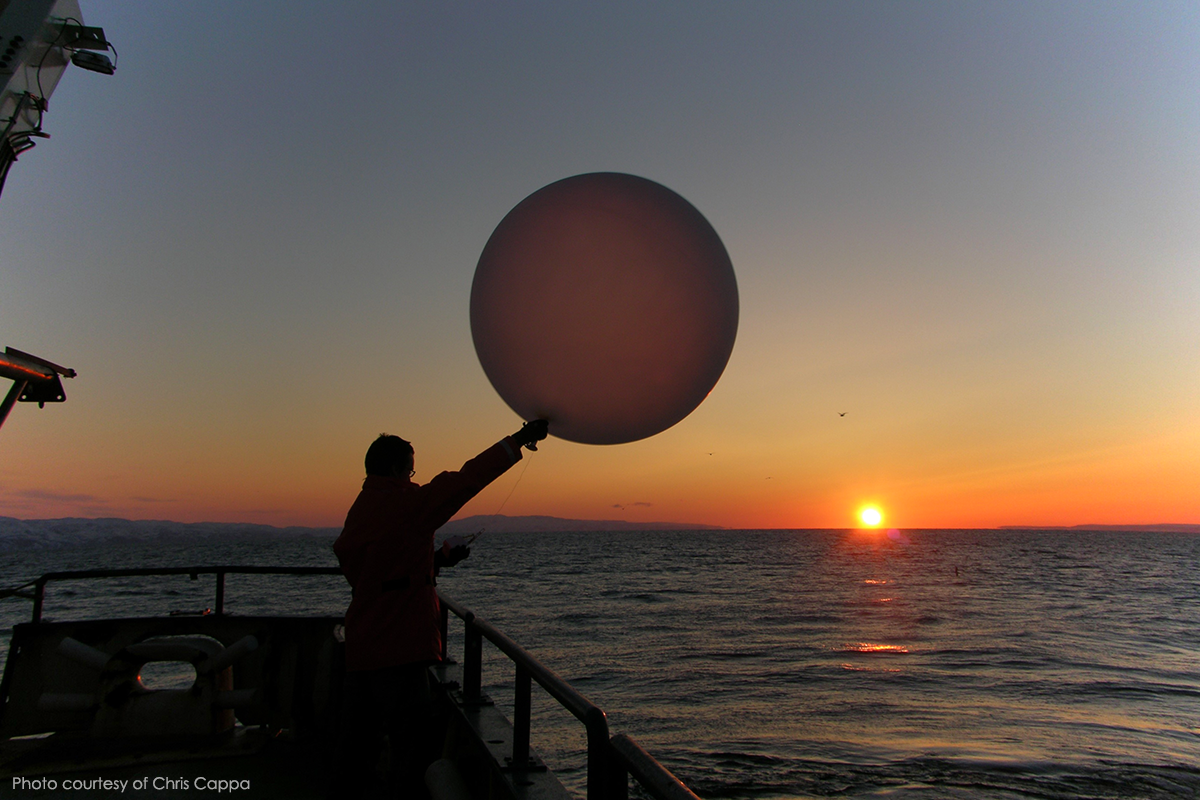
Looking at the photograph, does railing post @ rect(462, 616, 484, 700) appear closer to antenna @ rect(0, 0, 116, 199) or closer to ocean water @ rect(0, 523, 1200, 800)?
antenna @ rect(0, 0, 116, 199)

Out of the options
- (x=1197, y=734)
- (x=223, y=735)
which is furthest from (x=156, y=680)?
(x=1197, y=734)

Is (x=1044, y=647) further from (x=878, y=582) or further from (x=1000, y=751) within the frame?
(x=878, y=582)

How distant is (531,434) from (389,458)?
1.99 ft

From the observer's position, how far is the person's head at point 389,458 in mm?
2828

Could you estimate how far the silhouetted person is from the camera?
262 centimetres

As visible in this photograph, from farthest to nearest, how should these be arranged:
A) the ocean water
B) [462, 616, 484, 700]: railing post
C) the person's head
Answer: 1. the ocean water
2. [462, 616, 484, 700]: railing post
3. the person's head

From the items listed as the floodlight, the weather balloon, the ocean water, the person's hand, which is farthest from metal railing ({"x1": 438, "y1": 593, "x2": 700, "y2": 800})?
the ocean water

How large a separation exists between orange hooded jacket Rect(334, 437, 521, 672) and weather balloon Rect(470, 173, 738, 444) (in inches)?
21.0

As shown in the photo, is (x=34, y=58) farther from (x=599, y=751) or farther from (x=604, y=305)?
(x=599, y=751)

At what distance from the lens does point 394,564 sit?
2.68 meters

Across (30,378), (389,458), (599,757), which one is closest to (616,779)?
(599,757)

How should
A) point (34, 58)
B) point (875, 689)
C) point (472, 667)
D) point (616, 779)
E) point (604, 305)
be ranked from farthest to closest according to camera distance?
1. point (875, 689)
2. point (472, 667)
3. point (34, 58)
4. point (604, 305)
5. point (616, 779)

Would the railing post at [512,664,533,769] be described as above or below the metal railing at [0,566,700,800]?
below

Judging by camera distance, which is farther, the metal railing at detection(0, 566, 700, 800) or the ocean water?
the ocean water
